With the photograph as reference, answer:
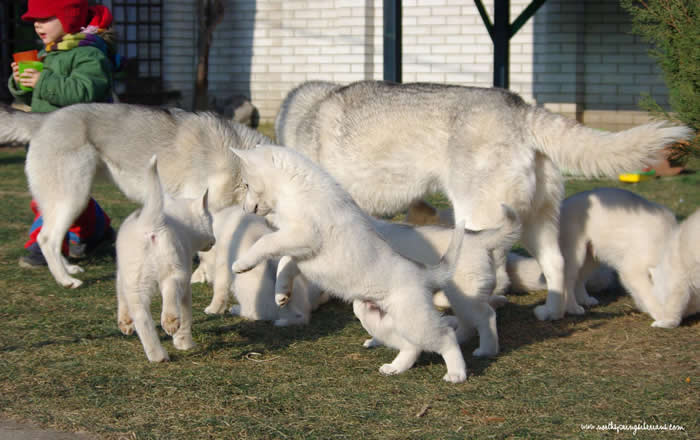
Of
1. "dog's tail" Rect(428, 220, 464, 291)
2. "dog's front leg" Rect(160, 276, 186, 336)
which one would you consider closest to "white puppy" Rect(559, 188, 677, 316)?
"dog's tail" Rect(428, 220, 464, 291)

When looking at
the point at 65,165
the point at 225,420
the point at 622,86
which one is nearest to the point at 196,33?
the point at 622,86

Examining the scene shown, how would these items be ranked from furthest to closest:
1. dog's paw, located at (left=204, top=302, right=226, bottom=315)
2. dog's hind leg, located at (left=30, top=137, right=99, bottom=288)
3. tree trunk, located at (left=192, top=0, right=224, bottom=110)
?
tree trunk, located at (left=192, top=0, right=224, bottom=110) < dog's hind leg, located at (left=30, top=137, right=99, bottom=288) < dog's paw, located at (left=204, top=302, right=226, bottom=315)

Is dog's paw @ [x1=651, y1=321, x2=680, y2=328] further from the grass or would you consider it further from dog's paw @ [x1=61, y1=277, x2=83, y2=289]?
dog's paw @ [x1=61, y1=277, x2=83, y2=289]

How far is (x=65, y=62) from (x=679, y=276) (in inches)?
185

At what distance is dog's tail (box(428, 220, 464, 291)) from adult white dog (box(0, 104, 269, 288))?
2.26 m

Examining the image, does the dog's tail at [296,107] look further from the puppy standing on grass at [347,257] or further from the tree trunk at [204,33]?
the tree trunk at [204,33]

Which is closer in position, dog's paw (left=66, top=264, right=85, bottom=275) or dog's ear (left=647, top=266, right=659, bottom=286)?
dog's ear (left=647, top=266, right=659, bottom=286)

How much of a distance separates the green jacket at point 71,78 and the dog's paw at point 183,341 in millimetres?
2787

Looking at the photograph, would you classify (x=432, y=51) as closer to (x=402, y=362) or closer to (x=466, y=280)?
(x=466, y=280)

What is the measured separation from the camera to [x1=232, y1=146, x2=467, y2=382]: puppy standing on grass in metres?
3.64

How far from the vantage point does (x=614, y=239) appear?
4.85 meters

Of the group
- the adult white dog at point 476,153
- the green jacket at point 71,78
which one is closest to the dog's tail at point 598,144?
the adult white dog at point 476,153

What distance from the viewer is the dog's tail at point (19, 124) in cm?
566

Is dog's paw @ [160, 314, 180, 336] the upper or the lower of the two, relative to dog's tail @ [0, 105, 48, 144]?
lower
